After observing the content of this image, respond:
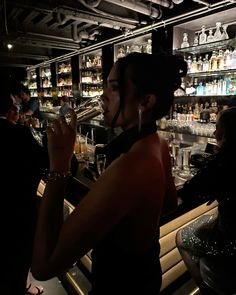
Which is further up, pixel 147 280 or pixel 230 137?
Answer: pixel 230 137

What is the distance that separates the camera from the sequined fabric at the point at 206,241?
1295mm

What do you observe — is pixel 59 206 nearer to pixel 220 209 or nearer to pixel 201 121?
pixel 220 209

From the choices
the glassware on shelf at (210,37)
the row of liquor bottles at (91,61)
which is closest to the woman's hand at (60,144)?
the glassware on shelf at (210,37)

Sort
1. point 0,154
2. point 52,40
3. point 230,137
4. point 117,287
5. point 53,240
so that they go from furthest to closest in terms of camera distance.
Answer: point 52,40 → point 230,137 → point 0,154 → point 117,287 → point 53,240

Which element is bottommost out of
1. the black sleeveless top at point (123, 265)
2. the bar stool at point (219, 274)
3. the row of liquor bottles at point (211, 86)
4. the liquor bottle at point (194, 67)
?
the bar stool at point (219, 274)

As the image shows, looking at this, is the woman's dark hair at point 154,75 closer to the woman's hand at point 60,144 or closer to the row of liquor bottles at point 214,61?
the woman's hand at point 60,144

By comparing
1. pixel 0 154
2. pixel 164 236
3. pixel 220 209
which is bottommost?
pixel 164 236

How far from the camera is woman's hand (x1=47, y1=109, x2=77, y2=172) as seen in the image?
2.60 ft

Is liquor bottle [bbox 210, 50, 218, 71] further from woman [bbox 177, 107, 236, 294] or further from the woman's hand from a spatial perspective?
the woman's hand

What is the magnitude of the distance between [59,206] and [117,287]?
36 centimetres

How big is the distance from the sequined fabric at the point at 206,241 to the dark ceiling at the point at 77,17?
2661mm

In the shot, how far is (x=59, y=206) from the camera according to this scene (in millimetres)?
772

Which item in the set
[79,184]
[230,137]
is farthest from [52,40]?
[230,137]

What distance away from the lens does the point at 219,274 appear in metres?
1.18
